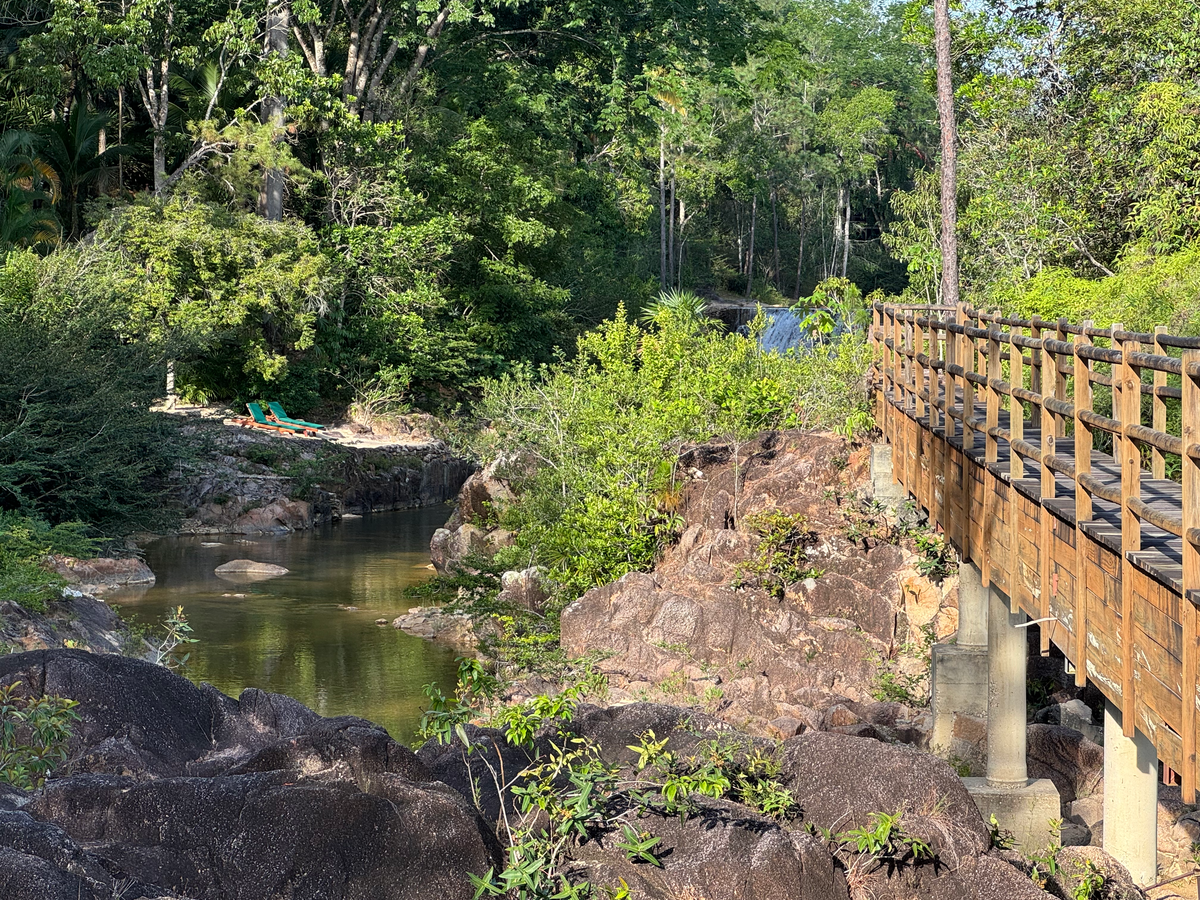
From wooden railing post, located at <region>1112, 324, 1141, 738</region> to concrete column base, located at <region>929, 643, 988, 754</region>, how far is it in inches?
261

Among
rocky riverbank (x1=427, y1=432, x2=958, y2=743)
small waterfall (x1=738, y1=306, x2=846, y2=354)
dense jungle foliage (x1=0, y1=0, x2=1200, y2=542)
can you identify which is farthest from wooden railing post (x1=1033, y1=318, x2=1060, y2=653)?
small waterfall (x1=738, y1=306, x2=846, y2=354)

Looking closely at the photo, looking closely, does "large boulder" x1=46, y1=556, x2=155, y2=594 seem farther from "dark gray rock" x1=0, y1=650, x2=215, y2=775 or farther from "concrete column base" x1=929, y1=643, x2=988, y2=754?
"concrete column base" x1=929, y1=643, x2=988, y2=754

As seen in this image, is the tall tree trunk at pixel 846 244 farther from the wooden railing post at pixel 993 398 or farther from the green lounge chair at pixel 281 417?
the wooden railing post at pixel 993 398

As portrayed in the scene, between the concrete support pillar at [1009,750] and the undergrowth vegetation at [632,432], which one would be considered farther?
the undergrowth vegetation at [632,432]

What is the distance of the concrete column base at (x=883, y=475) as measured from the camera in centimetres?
1653

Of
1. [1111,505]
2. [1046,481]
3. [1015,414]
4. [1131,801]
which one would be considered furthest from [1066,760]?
[1046,481]

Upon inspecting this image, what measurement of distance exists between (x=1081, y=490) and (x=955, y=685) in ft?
21.6

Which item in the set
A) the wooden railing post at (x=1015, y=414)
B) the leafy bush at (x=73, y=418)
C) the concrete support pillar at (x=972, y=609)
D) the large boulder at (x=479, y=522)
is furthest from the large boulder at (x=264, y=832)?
the large boulder at (x=479, y=522)

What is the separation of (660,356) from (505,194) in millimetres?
16288

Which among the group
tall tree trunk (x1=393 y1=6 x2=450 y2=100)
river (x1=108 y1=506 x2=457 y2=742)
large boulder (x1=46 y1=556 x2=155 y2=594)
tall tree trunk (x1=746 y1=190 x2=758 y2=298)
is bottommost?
river (x1=108 y1=506 x2=457 y2=742)

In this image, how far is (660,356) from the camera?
21.5m

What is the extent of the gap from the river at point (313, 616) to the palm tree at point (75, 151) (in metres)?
11.8

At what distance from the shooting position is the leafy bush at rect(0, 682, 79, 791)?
8070 mm

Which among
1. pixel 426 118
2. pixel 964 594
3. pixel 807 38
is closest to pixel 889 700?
pixel 964 594
